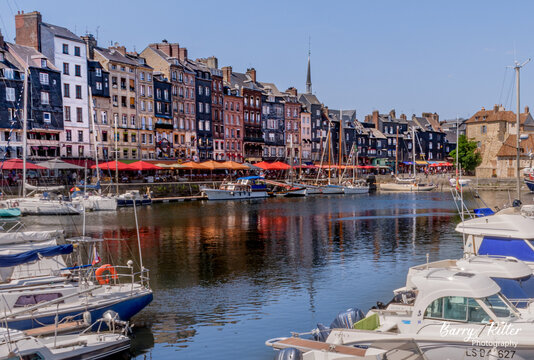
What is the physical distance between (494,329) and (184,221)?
144ft

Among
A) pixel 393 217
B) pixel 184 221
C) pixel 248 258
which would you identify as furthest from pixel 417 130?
pixel 248 258

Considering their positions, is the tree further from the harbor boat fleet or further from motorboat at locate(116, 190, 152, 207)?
the harbor boat fleet

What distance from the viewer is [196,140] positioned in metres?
103

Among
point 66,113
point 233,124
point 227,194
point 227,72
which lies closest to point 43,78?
point 66,113

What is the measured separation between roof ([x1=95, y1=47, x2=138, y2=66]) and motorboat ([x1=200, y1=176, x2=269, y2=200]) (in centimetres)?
2476

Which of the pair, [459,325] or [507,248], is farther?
[507,248]

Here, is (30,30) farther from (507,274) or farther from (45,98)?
(507,274)

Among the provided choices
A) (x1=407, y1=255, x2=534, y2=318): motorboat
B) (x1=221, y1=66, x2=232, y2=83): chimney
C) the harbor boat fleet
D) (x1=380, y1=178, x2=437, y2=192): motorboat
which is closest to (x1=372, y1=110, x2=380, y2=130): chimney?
(x1=380, y1=178, x2=437, y2=192): motorboat

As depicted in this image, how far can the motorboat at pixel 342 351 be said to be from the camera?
1320 centimetres

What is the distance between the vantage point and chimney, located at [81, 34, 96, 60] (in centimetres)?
8700

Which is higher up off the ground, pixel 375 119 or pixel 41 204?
pixel 375 119

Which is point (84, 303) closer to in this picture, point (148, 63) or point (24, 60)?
point (24, 60)

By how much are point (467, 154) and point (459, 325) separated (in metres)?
117

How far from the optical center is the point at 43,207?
60750mm
